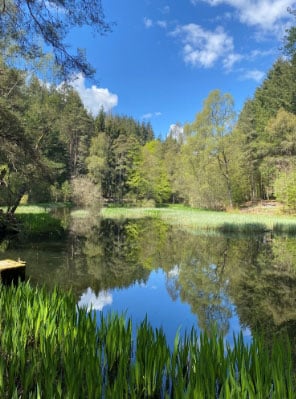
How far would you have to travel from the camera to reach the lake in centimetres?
595

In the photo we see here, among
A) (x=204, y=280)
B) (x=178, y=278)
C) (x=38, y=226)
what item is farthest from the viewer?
(x=38, y=226)


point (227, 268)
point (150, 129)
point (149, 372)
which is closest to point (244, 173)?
point (227, 268)

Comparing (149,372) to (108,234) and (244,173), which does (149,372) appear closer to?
(108,234)

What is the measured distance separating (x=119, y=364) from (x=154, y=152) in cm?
5603

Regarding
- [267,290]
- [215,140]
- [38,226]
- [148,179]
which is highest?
[215,140]

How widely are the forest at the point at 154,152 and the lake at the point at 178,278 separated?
3.86m

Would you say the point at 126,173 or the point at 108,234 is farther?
the point at 126,173

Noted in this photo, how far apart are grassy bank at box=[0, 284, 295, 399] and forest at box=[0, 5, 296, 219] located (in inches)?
238

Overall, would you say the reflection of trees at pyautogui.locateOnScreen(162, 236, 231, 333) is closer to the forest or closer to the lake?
the lake

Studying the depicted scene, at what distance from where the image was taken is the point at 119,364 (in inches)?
99.3

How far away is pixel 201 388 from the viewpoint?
2.23m

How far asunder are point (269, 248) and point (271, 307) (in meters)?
7.58

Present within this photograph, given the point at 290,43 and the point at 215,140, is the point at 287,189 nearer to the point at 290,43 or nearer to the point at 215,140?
the point at 215,140

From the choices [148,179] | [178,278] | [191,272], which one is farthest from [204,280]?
[148,179]
